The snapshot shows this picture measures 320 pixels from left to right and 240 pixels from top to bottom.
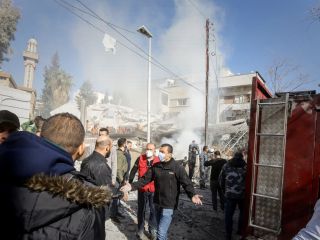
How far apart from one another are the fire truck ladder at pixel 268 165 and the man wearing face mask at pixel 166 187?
1074mm

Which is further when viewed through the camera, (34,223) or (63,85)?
(63,85)

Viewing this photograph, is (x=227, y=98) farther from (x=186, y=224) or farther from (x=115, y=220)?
(x=115, y=220)

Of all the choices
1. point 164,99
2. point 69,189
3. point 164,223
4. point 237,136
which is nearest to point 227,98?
point 237,136

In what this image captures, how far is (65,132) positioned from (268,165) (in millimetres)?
3025

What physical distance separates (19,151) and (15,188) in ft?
0.59

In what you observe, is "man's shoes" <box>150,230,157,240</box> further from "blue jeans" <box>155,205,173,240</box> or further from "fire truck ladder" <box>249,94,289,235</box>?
"fire truck ladder" <box>249,94,289,235</box>

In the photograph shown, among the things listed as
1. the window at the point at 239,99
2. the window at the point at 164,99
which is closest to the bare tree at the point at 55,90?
the window at the point at 164,99

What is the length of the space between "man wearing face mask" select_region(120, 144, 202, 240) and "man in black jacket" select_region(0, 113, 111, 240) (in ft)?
10.3

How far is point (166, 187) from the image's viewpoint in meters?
4.84

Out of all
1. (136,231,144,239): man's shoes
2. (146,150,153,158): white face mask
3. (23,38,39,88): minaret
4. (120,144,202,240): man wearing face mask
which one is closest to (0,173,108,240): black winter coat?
(120,144,202,240): man wearing face mask

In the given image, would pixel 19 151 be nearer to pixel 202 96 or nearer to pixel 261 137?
pixel 261 137

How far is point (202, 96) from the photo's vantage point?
36.6m

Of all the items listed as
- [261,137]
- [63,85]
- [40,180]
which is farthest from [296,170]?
[63,85]

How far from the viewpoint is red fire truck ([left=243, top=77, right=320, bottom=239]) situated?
11.5ft
